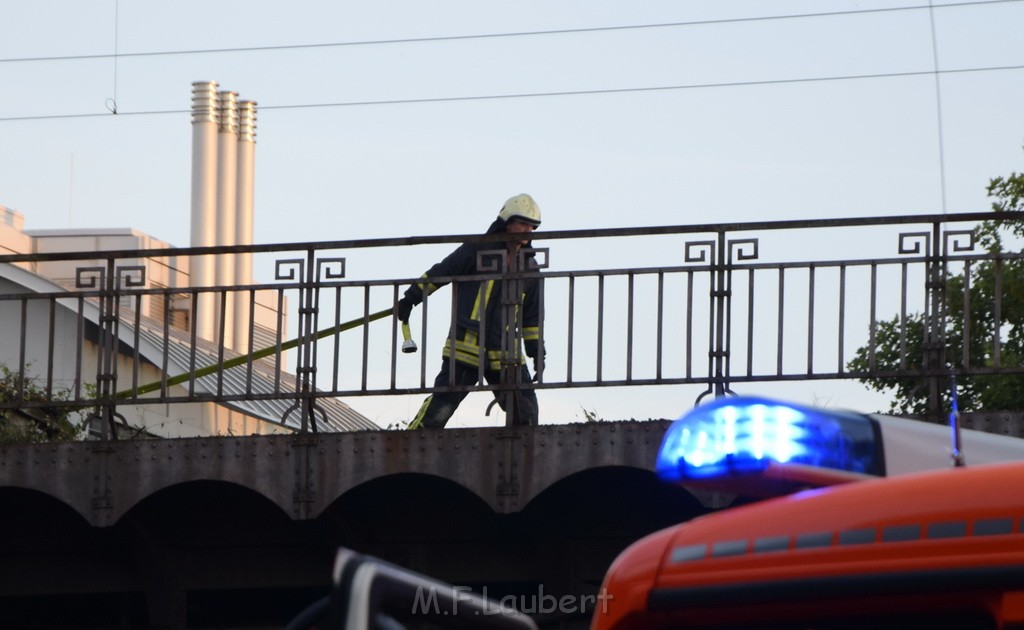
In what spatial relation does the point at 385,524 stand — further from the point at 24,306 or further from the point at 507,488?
the point at 24,306

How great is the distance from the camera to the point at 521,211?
9.61m

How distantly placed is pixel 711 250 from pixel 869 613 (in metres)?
6.17

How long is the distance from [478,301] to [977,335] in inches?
256

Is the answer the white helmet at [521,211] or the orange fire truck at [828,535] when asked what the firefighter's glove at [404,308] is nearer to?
the white helmet at [521,211]

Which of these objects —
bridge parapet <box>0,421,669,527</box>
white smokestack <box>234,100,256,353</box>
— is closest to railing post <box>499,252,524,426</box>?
bridge parapet <box>0,421,669,527</box>

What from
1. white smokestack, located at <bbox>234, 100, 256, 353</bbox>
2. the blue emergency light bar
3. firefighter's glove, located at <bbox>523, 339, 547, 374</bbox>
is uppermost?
white smokestack, located at <bbox>234, 100, 256, 353</bbox>

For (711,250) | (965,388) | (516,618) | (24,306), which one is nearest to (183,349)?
(965,388)

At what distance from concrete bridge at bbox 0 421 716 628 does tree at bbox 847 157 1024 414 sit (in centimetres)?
147

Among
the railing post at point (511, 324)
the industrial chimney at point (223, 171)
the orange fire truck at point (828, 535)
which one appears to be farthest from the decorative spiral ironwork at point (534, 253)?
the industrial chimney at point (223, 171)

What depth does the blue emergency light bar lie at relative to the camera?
277 cm

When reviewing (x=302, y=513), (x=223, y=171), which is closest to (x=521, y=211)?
(x=302, y=513)

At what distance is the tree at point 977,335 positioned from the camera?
868 centimetres

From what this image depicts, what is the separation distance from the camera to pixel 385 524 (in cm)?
930

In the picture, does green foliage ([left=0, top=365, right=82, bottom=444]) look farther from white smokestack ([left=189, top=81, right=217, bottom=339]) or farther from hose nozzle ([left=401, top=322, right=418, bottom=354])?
white smokestack ([left=189, top=81, right=217, bottom=339])
